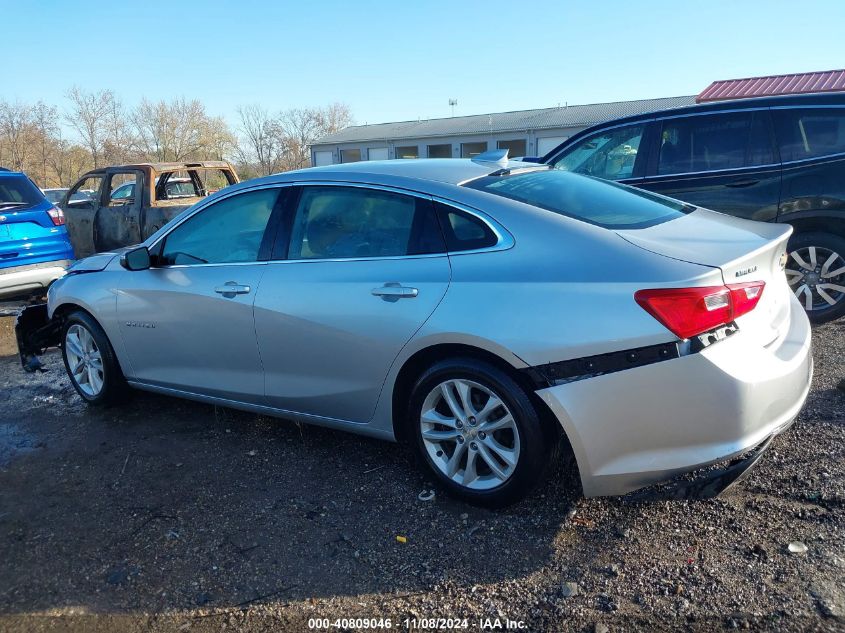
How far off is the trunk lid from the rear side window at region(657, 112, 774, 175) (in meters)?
2.76

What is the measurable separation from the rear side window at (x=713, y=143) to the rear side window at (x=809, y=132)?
0.40 feet

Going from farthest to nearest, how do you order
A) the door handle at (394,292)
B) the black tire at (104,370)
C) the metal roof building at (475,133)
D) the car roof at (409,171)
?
the metal roof building at (475,133)
the black tire at (104,370)
the car roof at (409,171)
the door handle at (394,292)

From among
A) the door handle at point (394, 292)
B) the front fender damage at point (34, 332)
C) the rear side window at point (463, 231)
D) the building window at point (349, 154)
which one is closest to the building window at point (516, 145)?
the building window at point (349, 154)

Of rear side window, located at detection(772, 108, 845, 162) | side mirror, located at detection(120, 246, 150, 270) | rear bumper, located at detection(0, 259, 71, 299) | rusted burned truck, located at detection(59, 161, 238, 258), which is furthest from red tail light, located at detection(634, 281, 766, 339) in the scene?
rusted burned truck, located at detection(59, 161, 238, 258)

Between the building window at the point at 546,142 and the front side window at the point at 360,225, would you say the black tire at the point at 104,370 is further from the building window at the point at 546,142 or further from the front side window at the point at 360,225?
the building window at the point at 546,142

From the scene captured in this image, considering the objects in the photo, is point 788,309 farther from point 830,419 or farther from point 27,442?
point 27,442

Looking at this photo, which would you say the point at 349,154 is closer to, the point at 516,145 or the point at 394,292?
the point at 516,145

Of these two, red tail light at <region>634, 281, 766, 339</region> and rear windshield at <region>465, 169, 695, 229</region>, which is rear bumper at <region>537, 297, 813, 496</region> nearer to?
red tail light at <region>634, 281, 766, 339</region>

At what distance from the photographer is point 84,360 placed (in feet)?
15.9

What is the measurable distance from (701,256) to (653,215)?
70 centimetres

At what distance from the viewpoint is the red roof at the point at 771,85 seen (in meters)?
20.5

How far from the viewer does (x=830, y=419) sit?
12.5ft

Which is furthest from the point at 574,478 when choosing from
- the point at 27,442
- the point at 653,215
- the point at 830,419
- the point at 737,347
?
the point at 27,442

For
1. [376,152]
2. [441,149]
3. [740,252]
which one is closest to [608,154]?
[740,252]
